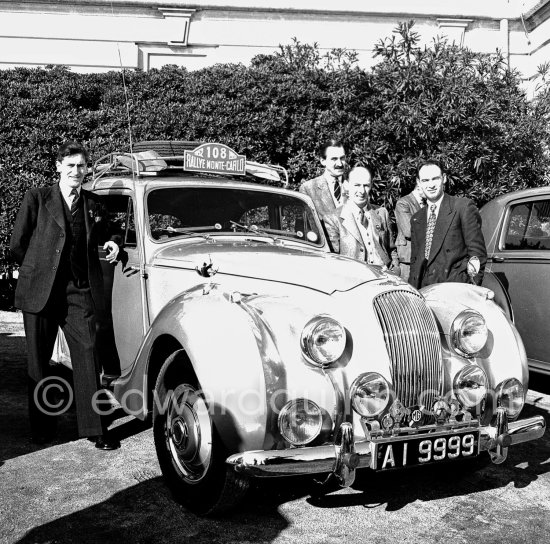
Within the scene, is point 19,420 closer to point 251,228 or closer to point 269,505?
point 251,228

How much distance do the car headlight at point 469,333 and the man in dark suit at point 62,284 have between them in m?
2.16

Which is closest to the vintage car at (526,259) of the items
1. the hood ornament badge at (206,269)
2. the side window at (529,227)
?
the side window at (529,227)

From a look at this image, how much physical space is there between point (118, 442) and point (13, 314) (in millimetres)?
5768

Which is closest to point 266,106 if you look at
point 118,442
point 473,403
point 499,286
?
point 499,286

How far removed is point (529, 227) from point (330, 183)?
6.31 ft

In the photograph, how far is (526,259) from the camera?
5973 mm

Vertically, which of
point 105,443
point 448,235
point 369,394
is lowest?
point 105,443

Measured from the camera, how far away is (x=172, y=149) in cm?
574

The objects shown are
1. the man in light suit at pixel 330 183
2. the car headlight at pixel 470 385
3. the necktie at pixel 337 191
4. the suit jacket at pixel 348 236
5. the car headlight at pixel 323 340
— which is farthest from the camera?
the necktie at pixel 337 191

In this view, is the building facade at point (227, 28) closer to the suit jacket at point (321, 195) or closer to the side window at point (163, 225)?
the suit jacket at point (321, 195)

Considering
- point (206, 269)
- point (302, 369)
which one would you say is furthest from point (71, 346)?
point (302, 369)

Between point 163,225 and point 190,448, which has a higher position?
point 163,225

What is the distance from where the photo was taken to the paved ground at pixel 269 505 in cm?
313

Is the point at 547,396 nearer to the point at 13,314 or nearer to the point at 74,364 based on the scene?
the point at 74,364
